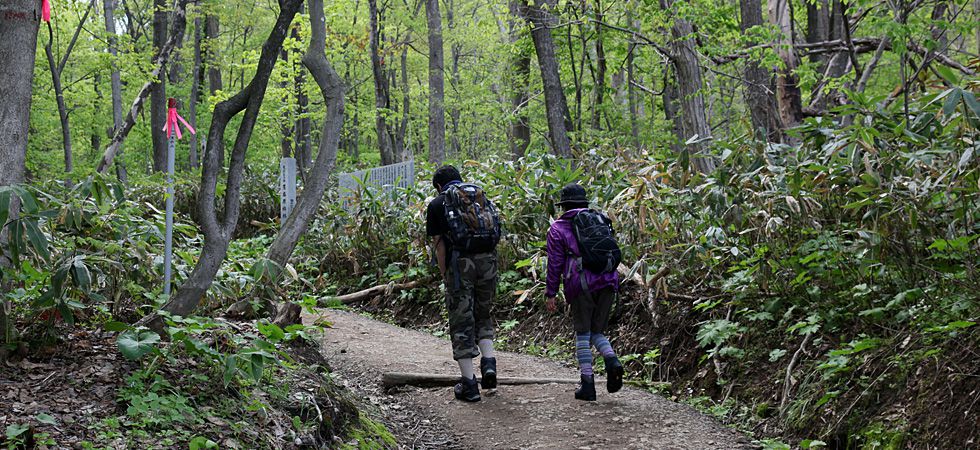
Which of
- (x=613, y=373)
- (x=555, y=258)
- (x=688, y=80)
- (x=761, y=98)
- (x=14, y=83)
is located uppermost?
(x=688, y=80)

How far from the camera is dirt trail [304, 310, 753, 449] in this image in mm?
5590

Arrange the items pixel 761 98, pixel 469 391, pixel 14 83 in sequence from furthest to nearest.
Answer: pixel 761 98 → pixel 469 391 → pixel 14 83

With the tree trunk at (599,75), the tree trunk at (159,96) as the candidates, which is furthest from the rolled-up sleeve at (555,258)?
the tree trunk at (159,96)

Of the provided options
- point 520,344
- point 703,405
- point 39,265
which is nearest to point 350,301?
point 520,344

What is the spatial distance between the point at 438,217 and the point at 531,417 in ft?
5.73

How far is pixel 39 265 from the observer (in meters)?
4.52

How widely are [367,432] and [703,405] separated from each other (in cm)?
296

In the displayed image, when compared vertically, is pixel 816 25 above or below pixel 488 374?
above

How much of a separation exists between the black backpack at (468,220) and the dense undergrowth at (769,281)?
157cm

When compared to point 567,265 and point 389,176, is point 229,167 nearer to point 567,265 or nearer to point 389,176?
point 567,265

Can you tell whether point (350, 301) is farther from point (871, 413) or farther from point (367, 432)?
point (871, 413)

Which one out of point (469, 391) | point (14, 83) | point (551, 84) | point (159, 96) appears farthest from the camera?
point (159, 96)

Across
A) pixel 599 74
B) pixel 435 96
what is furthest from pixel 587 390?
pixel 435 96

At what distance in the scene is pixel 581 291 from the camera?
6230mm
